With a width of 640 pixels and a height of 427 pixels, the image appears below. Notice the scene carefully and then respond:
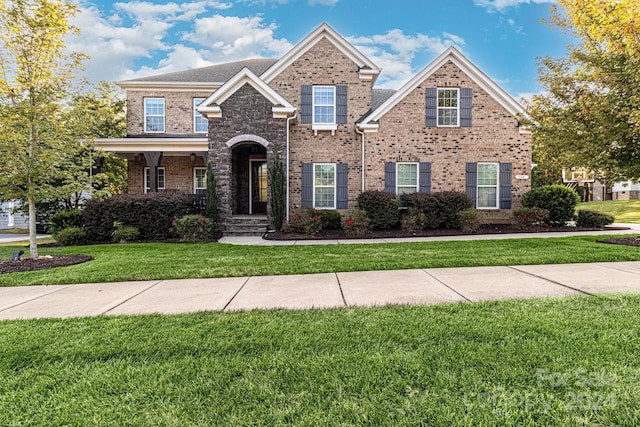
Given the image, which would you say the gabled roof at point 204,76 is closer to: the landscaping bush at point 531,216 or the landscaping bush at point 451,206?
the landscaping bush at point 451,206

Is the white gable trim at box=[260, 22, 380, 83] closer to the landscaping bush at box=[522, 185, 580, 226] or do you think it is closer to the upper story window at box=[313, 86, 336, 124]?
the upper story window at box=[313, 86, 336, 124]

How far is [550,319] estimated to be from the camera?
3.36 metres

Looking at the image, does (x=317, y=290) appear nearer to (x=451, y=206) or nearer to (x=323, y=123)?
(x=451, y=206)

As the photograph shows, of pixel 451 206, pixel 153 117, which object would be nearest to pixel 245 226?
pixel 451 206

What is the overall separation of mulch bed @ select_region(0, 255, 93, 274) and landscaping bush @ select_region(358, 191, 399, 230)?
8.56 metres

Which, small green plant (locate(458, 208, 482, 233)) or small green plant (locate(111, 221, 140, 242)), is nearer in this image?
small green plant (locate(111, 221, 140, 242))

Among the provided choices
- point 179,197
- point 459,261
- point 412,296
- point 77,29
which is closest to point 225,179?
point 179,197

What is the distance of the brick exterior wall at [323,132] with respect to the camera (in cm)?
1416

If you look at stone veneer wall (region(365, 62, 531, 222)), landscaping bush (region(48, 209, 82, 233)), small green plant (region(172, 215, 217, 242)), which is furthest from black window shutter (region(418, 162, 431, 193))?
landscaping bush (region(48, 209, 82, 233))

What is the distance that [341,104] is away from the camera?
46.8 ft

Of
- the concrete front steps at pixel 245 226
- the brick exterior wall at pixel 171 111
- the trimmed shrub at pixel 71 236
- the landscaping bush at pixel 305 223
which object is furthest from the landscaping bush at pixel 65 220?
the landscaping bush at pixel 305 223

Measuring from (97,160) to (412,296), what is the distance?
15610 mm

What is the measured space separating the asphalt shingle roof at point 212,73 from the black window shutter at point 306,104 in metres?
3.70

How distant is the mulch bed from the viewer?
683cm
